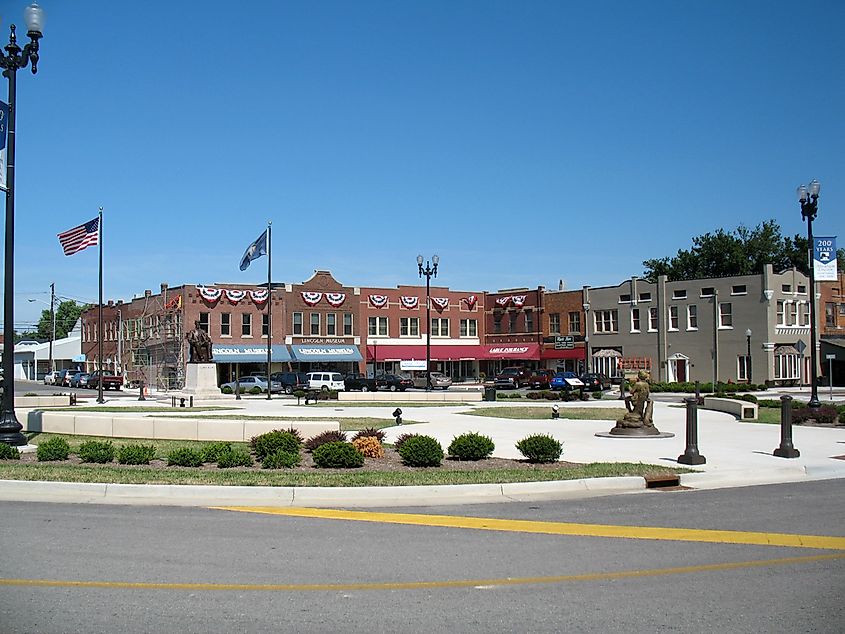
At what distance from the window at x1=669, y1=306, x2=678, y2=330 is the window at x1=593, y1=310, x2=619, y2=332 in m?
5.27

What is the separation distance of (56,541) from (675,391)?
162 feet

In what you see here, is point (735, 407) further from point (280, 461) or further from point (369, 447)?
point (280, 461)

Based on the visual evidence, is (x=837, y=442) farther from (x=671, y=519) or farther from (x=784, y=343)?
(x=784, y=343)

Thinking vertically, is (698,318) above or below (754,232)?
below

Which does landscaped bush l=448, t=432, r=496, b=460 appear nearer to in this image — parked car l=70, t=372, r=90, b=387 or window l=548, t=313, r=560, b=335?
window l=548, t=313, r=560, b=335

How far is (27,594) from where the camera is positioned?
7156 mm

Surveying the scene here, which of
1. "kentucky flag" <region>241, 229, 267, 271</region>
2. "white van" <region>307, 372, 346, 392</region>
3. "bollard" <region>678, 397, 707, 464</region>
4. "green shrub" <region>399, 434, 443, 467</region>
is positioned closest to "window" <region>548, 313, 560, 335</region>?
"white van" <region>307, 372, 346, 392</region>

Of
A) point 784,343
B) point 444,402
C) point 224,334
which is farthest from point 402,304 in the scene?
point 444,402

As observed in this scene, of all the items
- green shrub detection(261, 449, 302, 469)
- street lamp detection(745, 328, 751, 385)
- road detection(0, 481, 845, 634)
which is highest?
street lamp detection(745, 328, 751, 385)

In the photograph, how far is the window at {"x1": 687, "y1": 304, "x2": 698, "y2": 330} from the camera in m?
65.9

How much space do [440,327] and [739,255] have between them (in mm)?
43185

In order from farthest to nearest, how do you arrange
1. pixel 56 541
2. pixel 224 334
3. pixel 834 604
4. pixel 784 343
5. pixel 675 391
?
1. pixel 224 334
2. pixel 784 343
3. pixel 675 391
4. pixel 56 541
5. pixel 834 604

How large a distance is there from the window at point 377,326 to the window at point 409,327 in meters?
1.71

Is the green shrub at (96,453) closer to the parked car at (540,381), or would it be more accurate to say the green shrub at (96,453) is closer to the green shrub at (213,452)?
the green shrub at (213,452)
